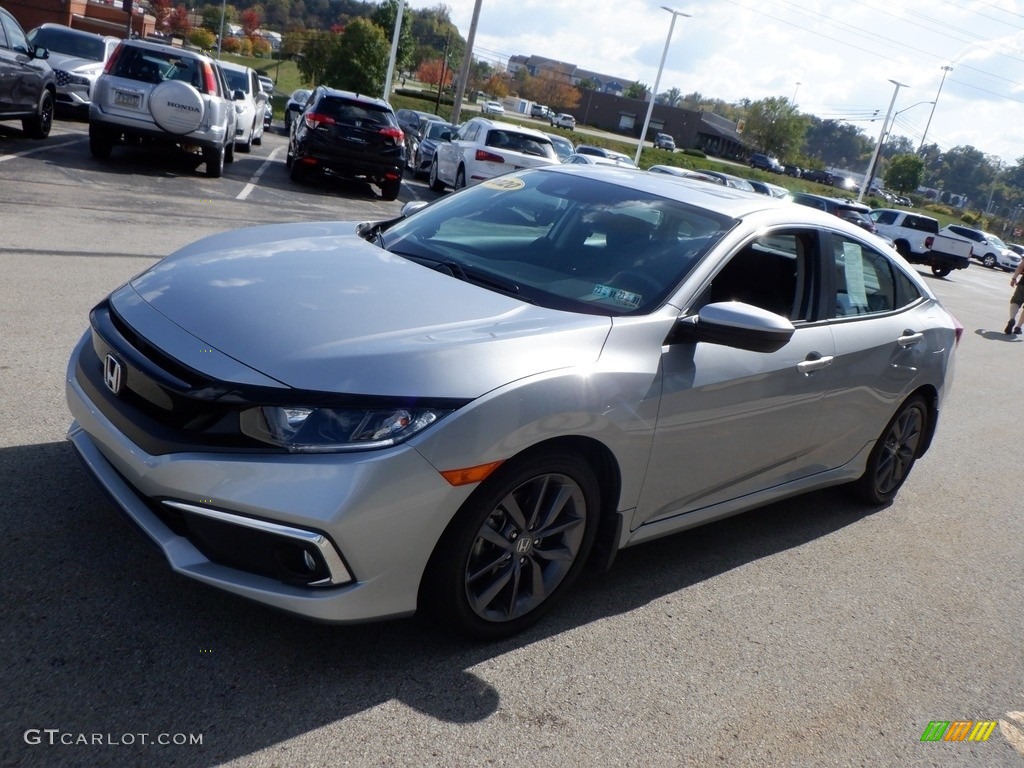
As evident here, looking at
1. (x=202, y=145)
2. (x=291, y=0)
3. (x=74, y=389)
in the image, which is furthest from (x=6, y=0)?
(x=291, y=0)

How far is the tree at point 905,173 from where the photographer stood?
105562mm

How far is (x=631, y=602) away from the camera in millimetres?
3922

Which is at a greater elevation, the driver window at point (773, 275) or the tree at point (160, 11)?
the tree at point (160, 11)

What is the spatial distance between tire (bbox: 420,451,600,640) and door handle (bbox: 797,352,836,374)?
1.28 metres

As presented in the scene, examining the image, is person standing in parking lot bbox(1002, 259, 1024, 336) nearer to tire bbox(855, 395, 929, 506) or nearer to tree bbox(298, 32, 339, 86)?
tire bbox(855, 395, 929, 506)

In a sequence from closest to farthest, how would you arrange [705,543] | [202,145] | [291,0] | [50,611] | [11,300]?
1. [50,611]
2. [705,543]
3. [11,300]
4. [202,145]
5. [291,0]

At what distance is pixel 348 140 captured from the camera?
16547mm

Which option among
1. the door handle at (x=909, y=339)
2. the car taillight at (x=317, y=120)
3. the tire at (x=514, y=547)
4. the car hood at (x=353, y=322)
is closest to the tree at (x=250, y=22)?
the car taillight at (x=317, y=120)

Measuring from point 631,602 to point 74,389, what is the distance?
7.40ft

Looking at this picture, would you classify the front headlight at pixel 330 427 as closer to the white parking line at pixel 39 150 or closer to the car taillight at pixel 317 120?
the white parking line at pixel 39 150

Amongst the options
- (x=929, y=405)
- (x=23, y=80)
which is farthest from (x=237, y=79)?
(x=929, y=405)

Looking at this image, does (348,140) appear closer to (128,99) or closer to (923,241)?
(128,99)

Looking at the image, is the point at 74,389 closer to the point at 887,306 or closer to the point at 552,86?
the point at 887,306

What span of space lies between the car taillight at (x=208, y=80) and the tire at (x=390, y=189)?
346 centimetres
